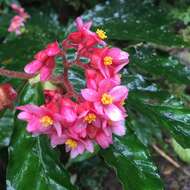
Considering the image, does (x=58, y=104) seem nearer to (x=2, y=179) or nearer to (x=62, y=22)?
(x=2, y=179)

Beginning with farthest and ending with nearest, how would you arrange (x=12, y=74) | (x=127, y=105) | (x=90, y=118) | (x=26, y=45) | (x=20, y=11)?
1. (x=20, y=11)
2. (x=26, y=45)
3. (x=127, y=105)
4. (x=12, y=74)
5. (x=90, y=118)

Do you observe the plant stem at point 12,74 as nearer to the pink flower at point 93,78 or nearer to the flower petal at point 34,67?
the flower petal at point 34,67

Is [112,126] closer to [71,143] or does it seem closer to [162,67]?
[71,143]

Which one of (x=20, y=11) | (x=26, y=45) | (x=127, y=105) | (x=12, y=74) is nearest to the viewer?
(x=12, y=74)

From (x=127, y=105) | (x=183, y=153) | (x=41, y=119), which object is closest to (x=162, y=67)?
(x=127, y=105)

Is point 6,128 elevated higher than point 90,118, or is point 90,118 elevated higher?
point 90,118

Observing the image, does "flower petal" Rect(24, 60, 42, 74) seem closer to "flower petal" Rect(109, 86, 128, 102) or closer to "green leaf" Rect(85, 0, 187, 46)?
"flower petal" Rect(109, 86, 128, 102)

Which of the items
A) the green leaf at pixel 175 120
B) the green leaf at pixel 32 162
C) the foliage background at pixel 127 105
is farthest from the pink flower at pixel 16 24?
the green leaf at pixel 175 120
